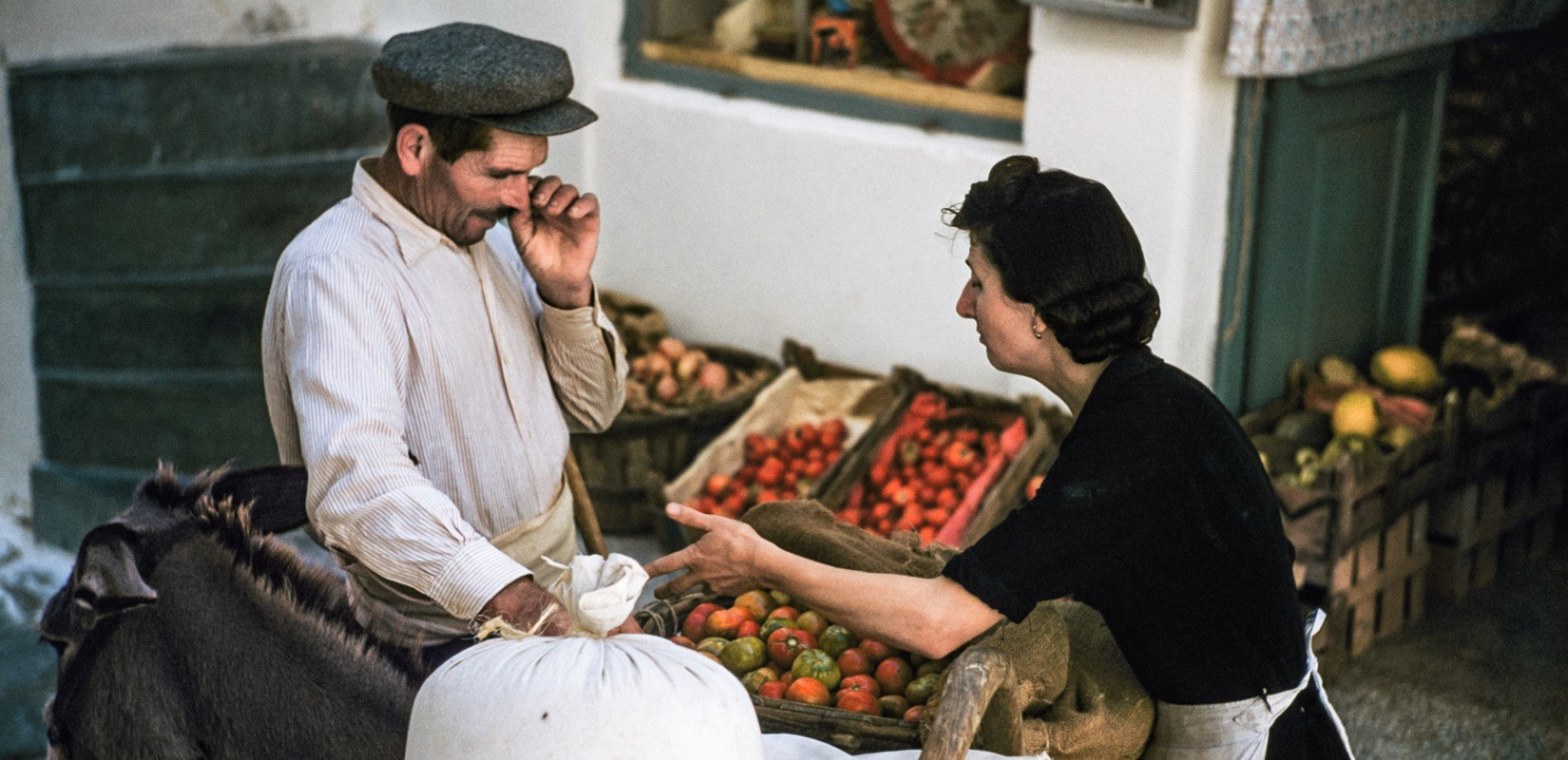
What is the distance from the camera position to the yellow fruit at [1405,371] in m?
5.23

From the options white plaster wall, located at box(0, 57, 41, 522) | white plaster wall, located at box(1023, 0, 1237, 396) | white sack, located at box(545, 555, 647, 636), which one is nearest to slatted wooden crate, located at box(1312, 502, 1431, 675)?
white plaster wall, located at box(1023, 0, 1237, 396)

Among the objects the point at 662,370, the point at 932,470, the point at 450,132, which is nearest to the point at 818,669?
the point at 450,132

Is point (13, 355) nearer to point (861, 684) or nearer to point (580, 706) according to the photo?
point (861, 684)

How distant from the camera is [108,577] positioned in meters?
2.00

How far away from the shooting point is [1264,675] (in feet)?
7.47

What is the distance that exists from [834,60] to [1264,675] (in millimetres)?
3752

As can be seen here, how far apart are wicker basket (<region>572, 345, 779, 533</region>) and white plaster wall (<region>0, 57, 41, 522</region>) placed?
6.70ft

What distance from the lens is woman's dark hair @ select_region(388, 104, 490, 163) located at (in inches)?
102

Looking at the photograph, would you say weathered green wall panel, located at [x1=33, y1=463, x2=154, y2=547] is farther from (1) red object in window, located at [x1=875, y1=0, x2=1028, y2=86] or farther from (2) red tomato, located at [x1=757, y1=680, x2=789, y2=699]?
(2) red tomato, located at [x1=757, y1=680, x2=789, y2=699]

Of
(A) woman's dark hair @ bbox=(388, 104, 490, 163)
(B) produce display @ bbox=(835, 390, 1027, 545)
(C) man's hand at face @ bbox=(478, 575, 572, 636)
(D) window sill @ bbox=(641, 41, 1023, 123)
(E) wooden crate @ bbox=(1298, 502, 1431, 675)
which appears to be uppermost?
(A) woman's dark hair @ bbox=(388, 104, 490, 163)

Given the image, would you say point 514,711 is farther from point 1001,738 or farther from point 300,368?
point 300,368

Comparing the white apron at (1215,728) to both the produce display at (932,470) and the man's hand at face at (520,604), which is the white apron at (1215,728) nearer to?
the man's hand at face at (520,604)

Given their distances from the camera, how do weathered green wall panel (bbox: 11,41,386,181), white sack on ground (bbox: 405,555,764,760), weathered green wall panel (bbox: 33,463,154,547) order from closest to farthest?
white sack on ground (bbox: 405,555,764,760) < weathered green wall panel (bbox: 11,41,386,181) < weathered green wall panel (bbox: 33,463,154,547)

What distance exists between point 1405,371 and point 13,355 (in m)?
4.81
